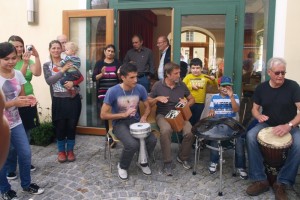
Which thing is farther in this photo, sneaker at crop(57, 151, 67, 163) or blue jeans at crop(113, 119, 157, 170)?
sneaker at crop(57, 151, 67, 163)

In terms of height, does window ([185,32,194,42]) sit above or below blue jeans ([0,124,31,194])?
above

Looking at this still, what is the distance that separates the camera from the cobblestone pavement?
3.55 metres

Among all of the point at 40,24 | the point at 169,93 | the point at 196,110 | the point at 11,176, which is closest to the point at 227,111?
the point at 196,110

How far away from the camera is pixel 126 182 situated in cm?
388

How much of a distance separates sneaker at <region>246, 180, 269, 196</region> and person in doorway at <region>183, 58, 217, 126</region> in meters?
1.54

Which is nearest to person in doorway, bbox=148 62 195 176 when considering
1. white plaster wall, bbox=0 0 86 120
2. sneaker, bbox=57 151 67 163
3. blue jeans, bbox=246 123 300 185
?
blue jeans, bbox=246 123 300 185

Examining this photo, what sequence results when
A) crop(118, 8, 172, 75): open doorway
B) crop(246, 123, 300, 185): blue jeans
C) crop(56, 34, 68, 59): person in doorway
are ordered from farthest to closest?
crop(118, 8, 172, 75): open doorway → crop(56, 34, 68, 59): person in doorway → crop(246, 123, 300, 185): blue jeans

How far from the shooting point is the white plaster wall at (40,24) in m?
5.71

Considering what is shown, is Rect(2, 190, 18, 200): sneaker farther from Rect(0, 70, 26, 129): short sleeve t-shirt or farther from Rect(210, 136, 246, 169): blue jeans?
Rect(210, 136, 246, 169): blue jeans

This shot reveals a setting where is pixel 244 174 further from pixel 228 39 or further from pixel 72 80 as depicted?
pixel 72 80

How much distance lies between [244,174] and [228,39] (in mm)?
2098

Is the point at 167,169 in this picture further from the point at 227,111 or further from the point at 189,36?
the point at 189,36

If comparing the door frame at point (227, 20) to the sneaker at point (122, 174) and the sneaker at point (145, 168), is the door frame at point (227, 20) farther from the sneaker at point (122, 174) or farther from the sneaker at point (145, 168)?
the sneaker at point (122, 174)

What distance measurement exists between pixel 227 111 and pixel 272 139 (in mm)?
833
